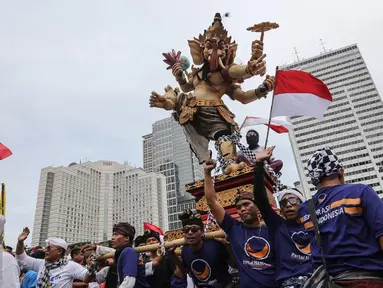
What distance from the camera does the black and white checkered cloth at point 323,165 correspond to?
2.17m

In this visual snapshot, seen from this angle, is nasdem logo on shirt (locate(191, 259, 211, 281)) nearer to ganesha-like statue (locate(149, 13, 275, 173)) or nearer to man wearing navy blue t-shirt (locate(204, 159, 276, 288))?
man wearing navy blue t-shirt (locate(204, 159, 276, 288))

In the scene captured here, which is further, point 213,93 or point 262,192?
point 213,93

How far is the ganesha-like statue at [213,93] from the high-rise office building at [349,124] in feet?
237

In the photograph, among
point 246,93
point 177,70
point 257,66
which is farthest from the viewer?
point 177,70

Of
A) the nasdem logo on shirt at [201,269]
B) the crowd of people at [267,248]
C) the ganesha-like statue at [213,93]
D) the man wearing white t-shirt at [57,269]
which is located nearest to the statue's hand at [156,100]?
the ganesha-like statue at [213,93]

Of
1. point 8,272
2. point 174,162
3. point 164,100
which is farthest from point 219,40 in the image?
point 174,162

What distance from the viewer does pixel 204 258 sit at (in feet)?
10.3

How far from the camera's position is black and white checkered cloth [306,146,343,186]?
7.13 feet

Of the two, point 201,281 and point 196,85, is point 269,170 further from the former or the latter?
point 201,281

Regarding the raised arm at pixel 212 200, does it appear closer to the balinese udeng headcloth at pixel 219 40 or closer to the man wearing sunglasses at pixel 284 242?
the man wearing sunglasses at pixel 284 242

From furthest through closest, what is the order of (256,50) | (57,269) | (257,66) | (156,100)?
(156,100) < (256,50) < (257,66) < (57,269)

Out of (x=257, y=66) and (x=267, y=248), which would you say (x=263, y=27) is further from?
(x=267, y=248)

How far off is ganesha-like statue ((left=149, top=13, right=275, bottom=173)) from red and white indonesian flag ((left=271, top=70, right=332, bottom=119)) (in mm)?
1613

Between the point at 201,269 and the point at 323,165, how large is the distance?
171cm
